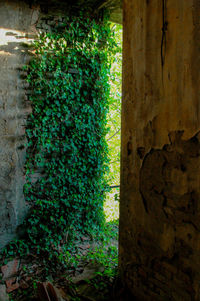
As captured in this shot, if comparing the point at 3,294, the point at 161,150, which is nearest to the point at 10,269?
the point at 3,294

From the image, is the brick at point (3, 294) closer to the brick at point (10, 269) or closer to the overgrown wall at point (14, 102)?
the brick at point (10, 269)

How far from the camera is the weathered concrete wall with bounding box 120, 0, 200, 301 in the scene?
1141mm

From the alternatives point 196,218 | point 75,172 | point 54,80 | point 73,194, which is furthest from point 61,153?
point 196,218

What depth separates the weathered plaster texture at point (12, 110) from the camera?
3.35 meters

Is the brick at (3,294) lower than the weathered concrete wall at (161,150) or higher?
lower

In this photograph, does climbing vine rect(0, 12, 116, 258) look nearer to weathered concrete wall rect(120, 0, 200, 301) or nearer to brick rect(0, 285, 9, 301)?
brick rect(0, 285, 9, 301)

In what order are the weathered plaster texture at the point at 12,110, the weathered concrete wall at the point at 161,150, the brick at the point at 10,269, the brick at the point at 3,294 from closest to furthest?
the weathered concrete wall at the point at 161,150 < the brick at the point at 3,294 < the brick at the point at 10,269 < the weathered plaster texture at the point at 12,110

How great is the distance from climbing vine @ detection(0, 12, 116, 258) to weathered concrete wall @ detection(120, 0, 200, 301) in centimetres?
233

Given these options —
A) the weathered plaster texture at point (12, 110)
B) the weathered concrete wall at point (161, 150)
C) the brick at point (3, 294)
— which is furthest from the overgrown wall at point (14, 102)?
the weathered concrete wall at point (161, 150)

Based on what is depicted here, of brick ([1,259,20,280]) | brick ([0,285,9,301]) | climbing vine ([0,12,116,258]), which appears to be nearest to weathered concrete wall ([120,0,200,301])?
brick ([0,285,9,301])

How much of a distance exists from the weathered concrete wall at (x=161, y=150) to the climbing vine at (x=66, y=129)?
233 cm

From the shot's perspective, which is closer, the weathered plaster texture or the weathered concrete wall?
the weathered concrete wall

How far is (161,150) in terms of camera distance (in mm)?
1271

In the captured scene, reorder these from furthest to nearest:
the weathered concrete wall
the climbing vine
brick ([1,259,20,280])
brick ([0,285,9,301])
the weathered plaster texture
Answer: the climbing vine → the weathered plaster texture → brick ([1,259,20,280]) → brick ([0,285,9,301]) → the weathered concrete wall
